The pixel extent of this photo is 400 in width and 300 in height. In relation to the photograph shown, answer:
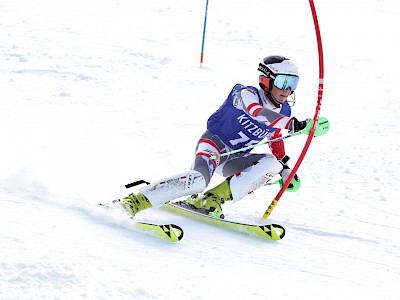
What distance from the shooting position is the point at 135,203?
4953 millimetres

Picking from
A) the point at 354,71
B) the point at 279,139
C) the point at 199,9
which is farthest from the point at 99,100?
the point at 199,9

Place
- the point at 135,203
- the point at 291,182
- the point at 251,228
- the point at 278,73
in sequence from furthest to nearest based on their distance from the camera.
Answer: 1. the point at 291,182
2. the point at 278,73
3. the point at 251,228
4. the point at 135,203

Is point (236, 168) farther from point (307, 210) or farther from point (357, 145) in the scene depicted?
point (357, 145)

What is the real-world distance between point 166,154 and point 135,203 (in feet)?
7.52

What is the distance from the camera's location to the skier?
199 inches

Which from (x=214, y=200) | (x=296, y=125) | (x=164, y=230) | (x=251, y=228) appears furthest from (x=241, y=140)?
(x=164, y=230)

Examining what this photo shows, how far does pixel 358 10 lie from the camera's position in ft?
60.6

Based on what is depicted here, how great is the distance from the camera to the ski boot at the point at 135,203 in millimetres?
4910

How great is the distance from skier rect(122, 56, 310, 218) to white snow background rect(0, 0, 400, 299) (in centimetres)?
34

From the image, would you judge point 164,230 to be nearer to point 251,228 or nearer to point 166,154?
point 251,228

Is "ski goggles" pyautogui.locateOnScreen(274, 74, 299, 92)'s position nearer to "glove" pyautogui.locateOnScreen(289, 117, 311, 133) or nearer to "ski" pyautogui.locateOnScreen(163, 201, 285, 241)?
"glove" pyautogui.locateOnScreen(289, 117, 311, 133)

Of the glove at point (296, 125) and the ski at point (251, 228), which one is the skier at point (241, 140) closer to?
the glove at point (296, 125)

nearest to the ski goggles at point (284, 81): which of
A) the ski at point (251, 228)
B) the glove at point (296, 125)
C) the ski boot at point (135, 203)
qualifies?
the glove at point (296, 125)

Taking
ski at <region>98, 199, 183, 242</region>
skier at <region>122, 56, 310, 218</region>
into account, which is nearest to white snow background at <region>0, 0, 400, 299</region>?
ski at <region>98, 199, 183, 242</region>
